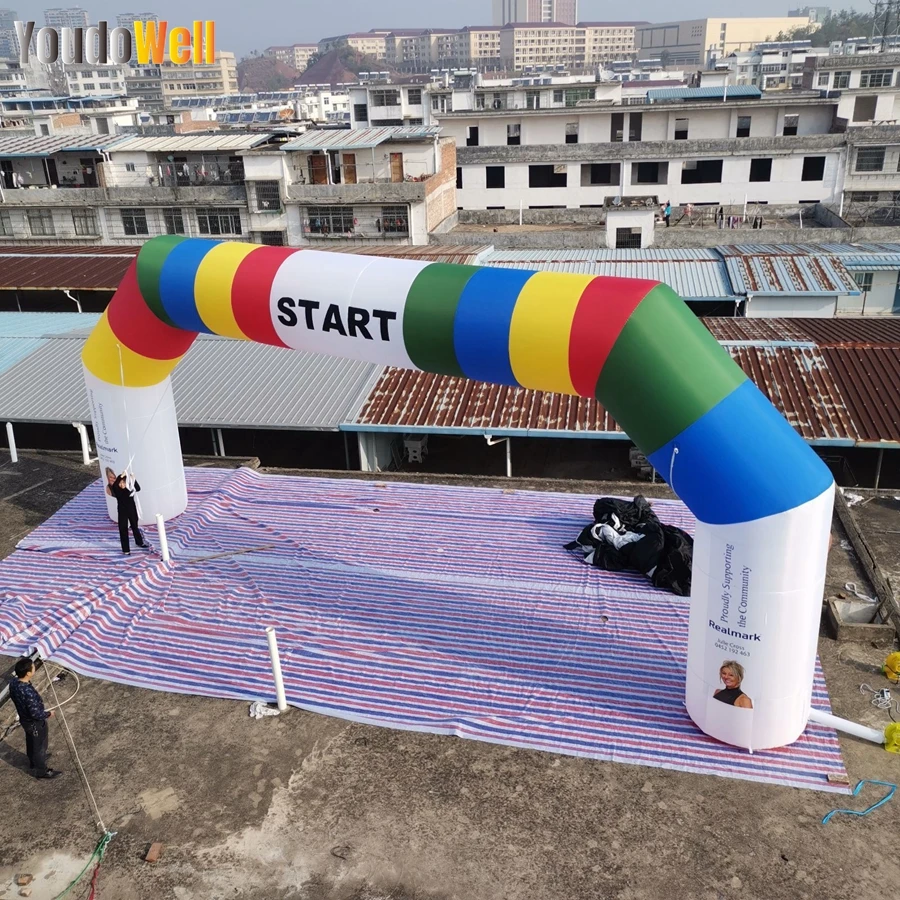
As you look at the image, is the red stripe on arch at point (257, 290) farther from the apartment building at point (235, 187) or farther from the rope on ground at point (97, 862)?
the apartment building at point (235, 187)

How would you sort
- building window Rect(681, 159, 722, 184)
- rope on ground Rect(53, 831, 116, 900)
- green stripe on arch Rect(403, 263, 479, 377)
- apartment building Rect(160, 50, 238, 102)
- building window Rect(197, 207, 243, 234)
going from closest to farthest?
rope on ground Rect(53, 831, 116, 900), green stripe on arch Rect(403, 263, 479, 377), building window Rect(197, 207, 243, 234), building window Rect(681, 159, 722, 184), apartment building Rect(160, 50, 238, 102)

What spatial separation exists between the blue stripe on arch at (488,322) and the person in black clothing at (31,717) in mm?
5859

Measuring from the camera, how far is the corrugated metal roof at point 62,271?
2884 centimetres

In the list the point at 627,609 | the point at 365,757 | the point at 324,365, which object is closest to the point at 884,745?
the point at 627,609

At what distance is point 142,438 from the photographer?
13219 mm

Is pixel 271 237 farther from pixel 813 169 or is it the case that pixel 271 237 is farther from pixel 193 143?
pixel 813 169

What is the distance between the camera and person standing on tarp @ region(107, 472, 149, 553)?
12984 millimetres

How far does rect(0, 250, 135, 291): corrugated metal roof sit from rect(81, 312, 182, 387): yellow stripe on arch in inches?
658

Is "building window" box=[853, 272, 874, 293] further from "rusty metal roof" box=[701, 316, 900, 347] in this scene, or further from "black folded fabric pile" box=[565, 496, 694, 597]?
"black folded fabric pile" box=[565, 496, 694, 597]

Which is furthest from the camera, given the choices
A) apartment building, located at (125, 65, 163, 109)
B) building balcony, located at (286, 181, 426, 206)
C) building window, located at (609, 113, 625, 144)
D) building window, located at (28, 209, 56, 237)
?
apartment building, located at (125, 65, 163, 109)

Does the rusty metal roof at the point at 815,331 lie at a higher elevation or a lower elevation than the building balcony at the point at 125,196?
lower

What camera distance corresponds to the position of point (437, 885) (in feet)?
24.6

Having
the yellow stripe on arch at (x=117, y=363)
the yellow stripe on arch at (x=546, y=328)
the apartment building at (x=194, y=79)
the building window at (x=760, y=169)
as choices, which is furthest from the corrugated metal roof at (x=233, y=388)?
the apartment building at (x=194, y=79)

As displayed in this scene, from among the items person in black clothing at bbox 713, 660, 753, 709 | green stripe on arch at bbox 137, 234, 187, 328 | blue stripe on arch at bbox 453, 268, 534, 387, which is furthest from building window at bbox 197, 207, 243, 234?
person in black clothing at bbox 713, 660, 753, 709
